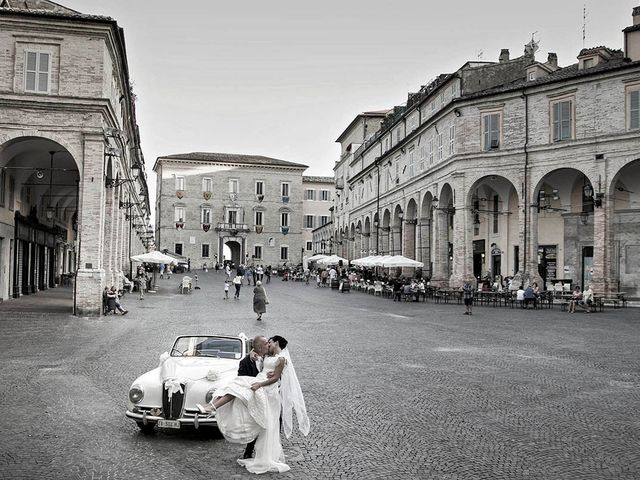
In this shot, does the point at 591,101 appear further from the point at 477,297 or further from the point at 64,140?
the point at 64,140

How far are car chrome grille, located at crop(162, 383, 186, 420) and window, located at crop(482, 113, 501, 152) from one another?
95.2 feet

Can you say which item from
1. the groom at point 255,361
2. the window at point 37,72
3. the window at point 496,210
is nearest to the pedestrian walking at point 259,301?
the window at point 37,72

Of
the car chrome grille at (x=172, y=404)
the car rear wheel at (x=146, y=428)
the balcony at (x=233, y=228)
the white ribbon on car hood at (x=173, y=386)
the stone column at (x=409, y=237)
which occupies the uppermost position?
the balcony at (x=233, y=228)

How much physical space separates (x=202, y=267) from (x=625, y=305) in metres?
61.6

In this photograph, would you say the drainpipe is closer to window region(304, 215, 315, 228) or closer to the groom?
the groom

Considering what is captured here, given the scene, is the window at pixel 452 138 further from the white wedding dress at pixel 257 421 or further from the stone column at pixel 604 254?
the white wedding dress at pixel 257 421

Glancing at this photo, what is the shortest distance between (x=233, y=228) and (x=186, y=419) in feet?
255

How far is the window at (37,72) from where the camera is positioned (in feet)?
69.1

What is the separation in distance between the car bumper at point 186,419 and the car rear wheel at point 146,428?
1.8 inches

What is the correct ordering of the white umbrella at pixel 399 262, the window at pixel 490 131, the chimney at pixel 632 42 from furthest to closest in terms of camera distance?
the white umbrella at pixel 399 262, the window at pixel 490 131, the chimney at pixel 632 42

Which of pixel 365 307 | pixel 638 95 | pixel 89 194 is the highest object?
pixel 638 95

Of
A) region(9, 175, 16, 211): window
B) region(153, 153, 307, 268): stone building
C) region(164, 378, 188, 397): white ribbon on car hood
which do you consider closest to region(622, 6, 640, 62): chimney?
region(9, 175, 16, 211): window

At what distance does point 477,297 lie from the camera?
104 feet

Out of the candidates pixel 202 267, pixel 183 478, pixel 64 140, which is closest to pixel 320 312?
pixel 64 140
